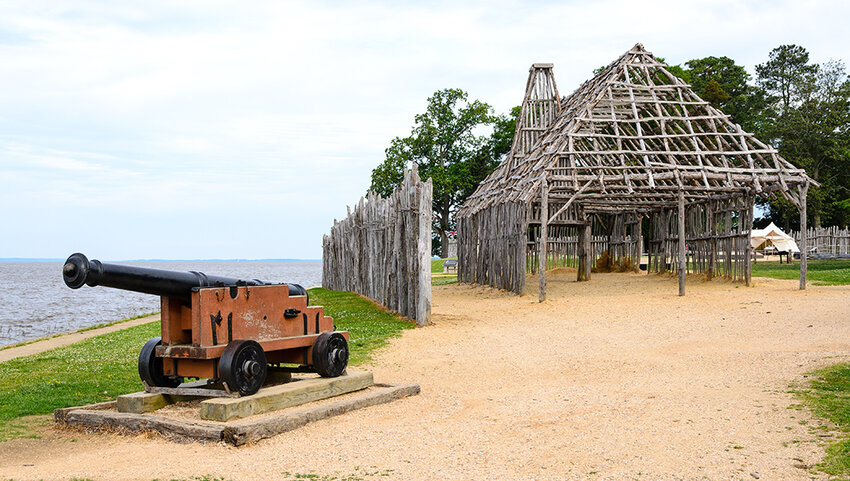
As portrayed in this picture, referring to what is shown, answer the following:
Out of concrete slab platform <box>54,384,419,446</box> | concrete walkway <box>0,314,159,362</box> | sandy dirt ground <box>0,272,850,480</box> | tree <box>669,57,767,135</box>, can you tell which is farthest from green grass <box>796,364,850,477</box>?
tree <box>669,57,767,135</box>

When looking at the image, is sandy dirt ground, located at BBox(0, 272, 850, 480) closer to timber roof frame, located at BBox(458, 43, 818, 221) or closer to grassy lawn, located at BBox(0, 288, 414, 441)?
grassy lawn, located at BBox(0, 288, 414, 441)

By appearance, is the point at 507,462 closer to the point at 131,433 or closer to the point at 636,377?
the point at 131,433

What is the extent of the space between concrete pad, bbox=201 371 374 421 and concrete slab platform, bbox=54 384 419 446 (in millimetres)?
85

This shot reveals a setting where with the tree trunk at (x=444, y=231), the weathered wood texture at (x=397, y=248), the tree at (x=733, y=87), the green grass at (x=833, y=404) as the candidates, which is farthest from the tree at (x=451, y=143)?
the green grass at (x=833, y=404)

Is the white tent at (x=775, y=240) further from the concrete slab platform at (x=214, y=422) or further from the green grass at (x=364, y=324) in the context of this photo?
the concrete slab platform at (x=214, y=422)

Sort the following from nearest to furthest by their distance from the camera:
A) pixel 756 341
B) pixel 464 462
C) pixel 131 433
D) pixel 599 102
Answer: pixel 464 462 < pixel 131 433 < pixel 756 341 < pixel 599 102

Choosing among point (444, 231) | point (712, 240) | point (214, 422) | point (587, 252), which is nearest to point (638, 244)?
point (587, 252)

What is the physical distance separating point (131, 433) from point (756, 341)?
30.1ft

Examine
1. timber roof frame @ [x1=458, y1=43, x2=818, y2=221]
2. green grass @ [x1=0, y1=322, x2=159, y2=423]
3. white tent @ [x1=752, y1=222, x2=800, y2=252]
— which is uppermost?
timber roof frame @ [x1=458, y1=43, x2=818, y2=221]

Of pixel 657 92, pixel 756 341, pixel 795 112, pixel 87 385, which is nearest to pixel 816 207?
pixel 795 112

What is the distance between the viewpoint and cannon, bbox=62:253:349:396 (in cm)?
679

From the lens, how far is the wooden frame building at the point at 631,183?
19.4 metres

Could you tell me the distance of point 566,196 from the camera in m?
22.0

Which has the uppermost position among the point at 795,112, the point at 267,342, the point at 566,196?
the point at 795,112
